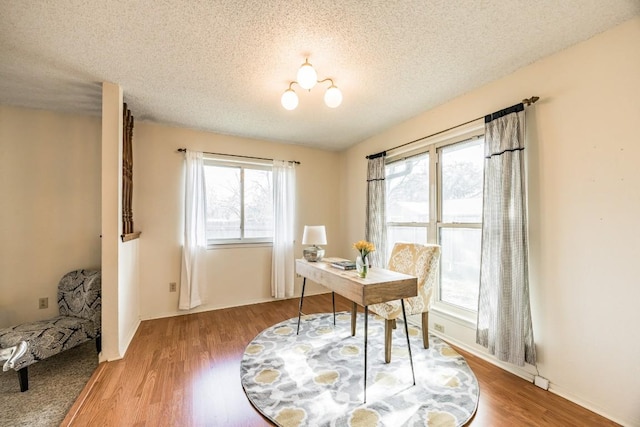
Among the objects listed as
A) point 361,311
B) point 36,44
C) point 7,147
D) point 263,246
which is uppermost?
point 36,44

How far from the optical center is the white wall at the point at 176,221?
3309 millimetres

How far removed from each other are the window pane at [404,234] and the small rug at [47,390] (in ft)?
10.4

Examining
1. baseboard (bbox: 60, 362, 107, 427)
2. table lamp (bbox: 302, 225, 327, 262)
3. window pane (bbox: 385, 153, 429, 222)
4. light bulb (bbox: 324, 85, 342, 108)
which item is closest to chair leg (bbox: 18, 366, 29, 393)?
baseboard (bbox: 60, 362, 107, 427)

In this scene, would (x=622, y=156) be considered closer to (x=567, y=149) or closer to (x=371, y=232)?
(x=567, y=149)

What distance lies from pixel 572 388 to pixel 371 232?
7.62 ft

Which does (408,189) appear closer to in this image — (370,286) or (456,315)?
(456,315)

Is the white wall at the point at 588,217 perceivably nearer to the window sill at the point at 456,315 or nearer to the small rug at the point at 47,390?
the window sill at the point at 456,315

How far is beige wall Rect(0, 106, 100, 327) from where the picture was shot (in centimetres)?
269

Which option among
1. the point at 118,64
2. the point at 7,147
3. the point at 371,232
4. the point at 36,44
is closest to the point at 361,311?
the point at 371,232

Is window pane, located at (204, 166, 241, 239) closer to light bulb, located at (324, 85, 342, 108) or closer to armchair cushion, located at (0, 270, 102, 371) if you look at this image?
armchair cushion, located at (0, 270, 102, 371)

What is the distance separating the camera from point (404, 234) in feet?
11.0

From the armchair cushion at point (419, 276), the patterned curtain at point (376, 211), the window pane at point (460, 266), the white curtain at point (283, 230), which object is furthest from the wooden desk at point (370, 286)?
the white curtain at point (283, 230)

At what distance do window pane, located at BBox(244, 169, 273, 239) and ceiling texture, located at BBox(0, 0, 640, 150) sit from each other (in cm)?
130

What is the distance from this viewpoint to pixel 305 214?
4332mm
